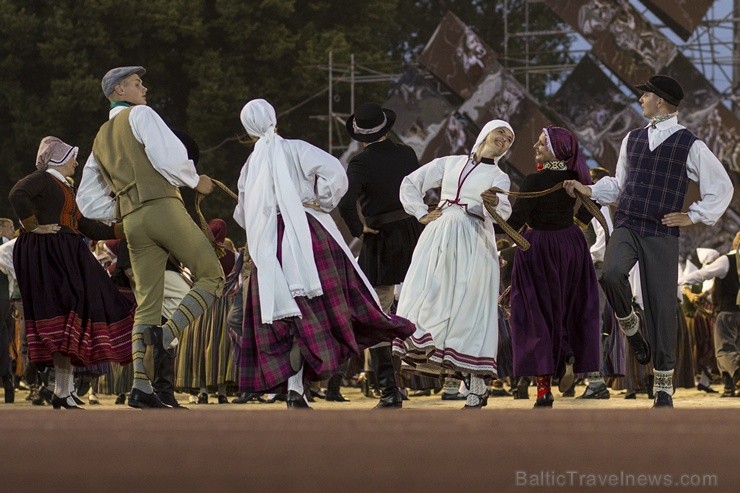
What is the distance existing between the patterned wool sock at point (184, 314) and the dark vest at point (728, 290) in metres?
7.55

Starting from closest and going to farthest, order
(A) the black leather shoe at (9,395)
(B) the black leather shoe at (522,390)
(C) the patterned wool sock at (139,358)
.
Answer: (C) the patterned wool sock at (139,358)
(B) the black leather shoe at (522,390)
(A) the black leather shoe at (9,395)

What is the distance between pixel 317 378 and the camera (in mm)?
7887

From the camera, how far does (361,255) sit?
397 inches

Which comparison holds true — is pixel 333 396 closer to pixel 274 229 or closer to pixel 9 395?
pixel 9 395

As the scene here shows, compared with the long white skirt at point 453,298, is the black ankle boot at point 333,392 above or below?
below

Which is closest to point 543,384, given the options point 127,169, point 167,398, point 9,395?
point 167,398

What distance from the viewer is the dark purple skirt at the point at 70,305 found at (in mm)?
9133

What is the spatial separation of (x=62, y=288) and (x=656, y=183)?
370 cm

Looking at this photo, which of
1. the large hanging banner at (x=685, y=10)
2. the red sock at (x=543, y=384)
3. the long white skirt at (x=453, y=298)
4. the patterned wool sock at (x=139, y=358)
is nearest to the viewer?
the patterned wool sock at (x=139, y=358)

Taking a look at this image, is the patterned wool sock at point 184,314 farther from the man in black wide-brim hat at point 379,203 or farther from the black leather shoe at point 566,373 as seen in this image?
the black leather shoe at point 566,373

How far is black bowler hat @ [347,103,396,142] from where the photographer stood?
990 centimetres

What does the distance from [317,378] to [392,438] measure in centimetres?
475

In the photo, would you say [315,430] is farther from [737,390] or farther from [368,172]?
[737,390]

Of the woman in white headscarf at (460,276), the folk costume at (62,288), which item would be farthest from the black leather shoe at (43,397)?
the woman in white headscarf at (460,276)
